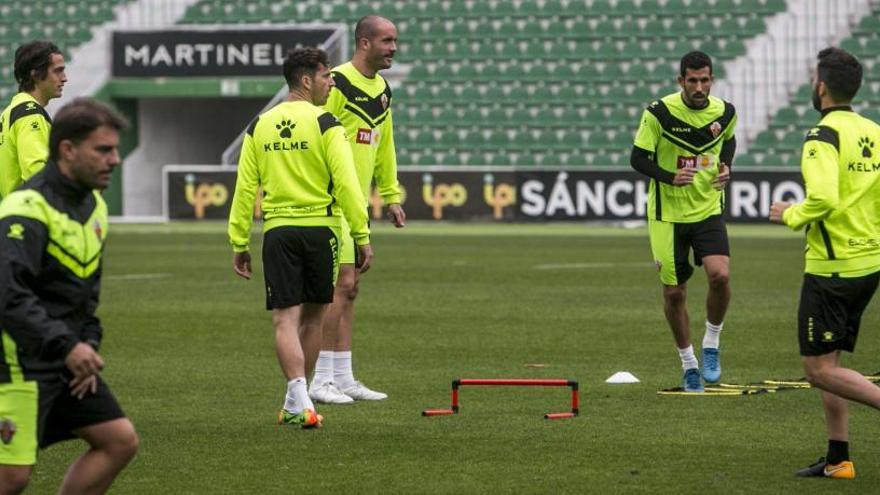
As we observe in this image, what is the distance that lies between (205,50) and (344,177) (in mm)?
27731

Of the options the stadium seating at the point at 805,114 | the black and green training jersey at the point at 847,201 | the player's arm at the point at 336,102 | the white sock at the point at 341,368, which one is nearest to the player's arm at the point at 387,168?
the player's arm at the point at 336,102

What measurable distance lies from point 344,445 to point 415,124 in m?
27.3

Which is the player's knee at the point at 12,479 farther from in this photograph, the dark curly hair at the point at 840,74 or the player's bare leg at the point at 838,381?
the dark curly hair at the point at 840,74

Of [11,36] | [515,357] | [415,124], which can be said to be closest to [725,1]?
[415,124]

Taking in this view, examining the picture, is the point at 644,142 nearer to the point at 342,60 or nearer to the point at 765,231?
the point at 765,231

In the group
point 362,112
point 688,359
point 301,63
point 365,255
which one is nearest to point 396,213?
point 362,112

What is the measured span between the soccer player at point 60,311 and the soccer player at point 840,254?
3.23 m

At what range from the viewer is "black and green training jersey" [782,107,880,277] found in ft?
25.2

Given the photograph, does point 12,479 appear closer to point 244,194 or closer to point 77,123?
point 77,123

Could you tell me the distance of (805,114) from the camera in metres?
33.8

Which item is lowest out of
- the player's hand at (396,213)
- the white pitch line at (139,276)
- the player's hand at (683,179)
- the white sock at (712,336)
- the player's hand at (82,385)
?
the white pitch line at (139,276)

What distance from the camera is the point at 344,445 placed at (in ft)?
29.2

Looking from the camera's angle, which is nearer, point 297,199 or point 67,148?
point 67,148

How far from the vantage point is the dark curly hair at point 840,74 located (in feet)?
25.4
